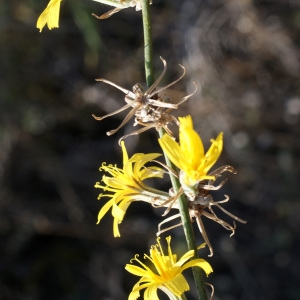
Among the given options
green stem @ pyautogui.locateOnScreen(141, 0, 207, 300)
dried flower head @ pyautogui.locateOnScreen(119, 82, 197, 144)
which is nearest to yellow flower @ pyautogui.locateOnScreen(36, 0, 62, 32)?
green stem @ pyautogui.locateOnScreen(141, 0, 207, 300)

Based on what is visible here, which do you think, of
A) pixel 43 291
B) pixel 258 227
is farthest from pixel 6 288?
pixel 258 227

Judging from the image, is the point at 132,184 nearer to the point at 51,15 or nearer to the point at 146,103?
the point at 146,103

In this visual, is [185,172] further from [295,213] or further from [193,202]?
[295,213]

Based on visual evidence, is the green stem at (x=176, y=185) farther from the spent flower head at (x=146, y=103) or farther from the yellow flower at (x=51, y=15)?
the yellow flower at (x=51, y=15)

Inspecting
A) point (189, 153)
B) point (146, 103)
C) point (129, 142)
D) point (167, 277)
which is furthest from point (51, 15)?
point (129, 142)

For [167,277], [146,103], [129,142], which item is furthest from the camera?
[129,142]
